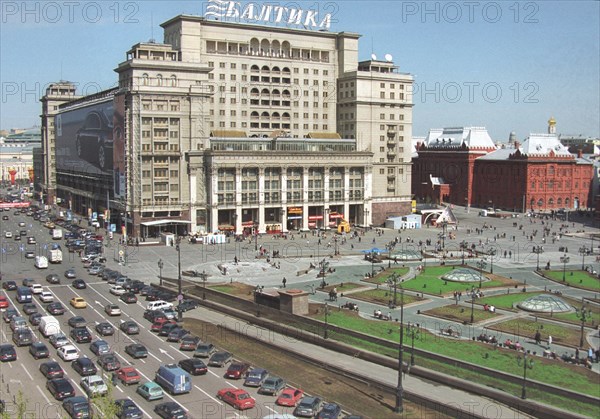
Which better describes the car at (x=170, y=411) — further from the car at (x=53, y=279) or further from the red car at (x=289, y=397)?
the car at (x=53, y=279)

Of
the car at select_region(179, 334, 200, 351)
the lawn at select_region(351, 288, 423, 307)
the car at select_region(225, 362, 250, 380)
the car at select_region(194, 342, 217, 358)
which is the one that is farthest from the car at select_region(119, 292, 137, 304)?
the car at select_region(225, 362, 250, 380)

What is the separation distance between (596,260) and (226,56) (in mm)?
73130

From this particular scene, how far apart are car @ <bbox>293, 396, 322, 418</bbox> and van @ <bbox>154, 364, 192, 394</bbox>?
23.9 feet

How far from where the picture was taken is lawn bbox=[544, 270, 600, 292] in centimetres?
7461

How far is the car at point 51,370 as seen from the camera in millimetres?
43906

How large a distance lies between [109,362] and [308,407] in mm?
14856

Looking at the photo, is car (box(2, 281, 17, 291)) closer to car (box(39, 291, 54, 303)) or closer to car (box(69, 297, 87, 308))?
car (box(39, 291, 54, 303))

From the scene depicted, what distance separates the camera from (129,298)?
68188 millimetres

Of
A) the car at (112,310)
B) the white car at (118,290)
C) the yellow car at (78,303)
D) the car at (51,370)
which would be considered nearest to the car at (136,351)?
the car at (51,370)

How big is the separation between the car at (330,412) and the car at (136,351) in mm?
16286

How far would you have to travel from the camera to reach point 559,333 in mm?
53938

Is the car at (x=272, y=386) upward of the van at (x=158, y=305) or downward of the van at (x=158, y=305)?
downward

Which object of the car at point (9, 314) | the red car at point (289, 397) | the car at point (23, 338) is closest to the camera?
the red car at point (289, 397)

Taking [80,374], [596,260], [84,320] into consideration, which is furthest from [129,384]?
[596,260]
